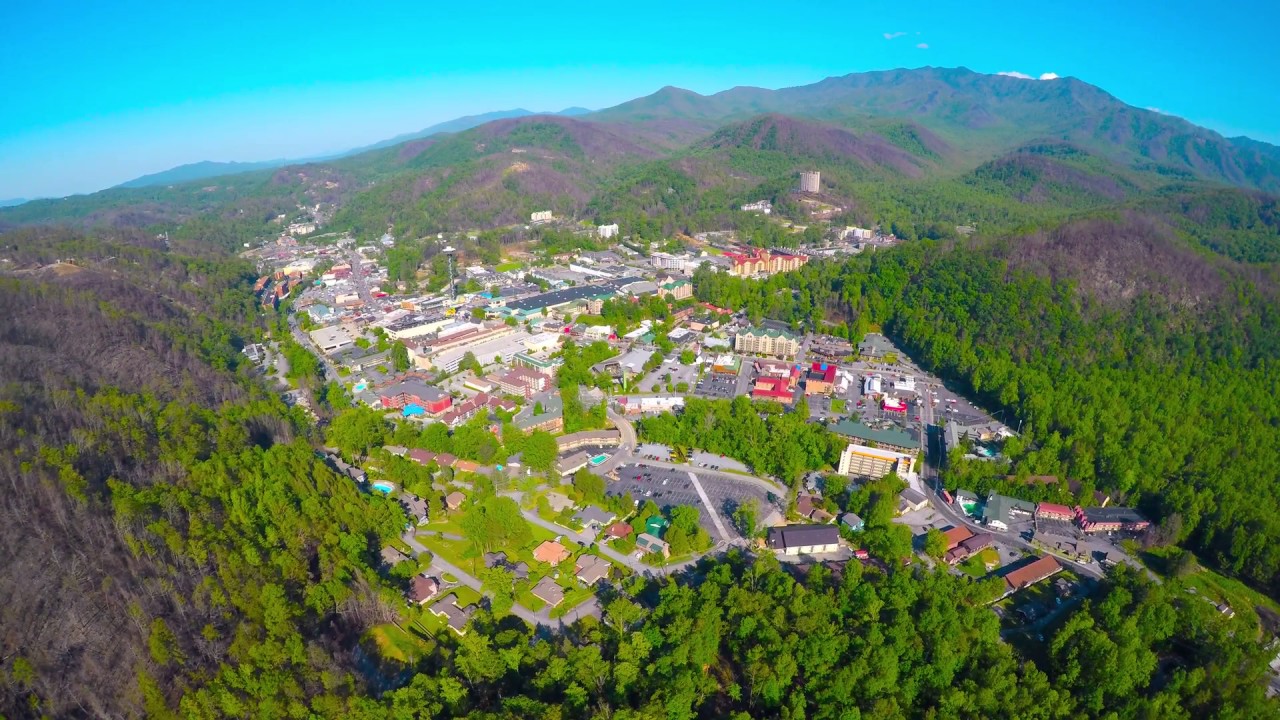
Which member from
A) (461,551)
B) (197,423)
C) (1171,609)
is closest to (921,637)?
(1171,609)

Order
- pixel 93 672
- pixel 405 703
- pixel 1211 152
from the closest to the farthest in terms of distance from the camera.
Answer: pixel 405 703 < pixel 93 672 < pixel 1211 152

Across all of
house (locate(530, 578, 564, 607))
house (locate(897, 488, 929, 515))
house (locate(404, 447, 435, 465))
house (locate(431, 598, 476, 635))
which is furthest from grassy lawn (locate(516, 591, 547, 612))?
house (locate(897, 488, 929, 515))

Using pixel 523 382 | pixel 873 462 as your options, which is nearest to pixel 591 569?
pixel 873 462

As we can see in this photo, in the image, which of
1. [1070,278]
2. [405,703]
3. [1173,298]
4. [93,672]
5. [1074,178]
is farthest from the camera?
[1074,178]

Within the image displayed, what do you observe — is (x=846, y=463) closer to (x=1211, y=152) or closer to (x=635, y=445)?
(x=635, y=445)

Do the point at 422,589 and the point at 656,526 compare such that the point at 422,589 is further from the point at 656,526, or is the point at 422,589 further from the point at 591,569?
the point at 656,526

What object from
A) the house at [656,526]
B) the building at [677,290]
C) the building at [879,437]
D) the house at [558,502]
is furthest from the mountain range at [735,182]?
the house at [656,526]
